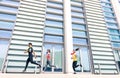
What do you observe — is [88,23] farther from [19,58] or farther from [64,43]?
[19,58]

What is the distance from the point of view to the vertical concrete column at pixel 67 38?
8.86 metres

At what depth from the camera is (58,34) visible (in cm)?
998

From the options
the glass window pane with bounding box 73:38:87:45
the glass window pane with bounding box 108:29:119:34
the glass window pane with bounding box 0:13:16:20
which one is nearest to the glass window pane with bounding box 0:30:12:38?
the glass window pane with bounding box 0:13:16:20

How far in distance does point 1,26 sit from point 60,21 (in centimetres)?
416

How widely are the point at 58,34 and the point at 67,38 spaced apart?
2.37 ft

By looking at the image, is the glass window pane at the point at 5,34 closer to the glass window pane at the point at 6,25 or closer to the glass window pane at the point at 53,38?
the glass window pane at the point at 6,25

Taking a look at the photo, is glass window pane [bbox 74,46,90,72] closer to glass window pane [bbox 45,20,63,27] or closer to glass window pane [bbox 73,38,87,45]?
glass window pane [bbox 73,38,87,45]

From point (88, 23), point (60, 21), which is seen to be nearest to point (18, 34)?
point (60, 21)

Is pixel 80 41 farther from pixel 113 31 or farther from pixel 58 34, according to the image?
pixel 113 31

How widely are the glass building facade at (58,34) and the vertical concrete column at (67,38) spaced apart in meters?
0.22

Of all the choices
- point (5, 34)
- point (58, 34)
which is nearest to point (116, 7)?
point (58, 34)

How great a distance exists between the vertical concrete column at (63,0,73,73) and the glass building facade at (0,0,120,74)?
0.73 feet

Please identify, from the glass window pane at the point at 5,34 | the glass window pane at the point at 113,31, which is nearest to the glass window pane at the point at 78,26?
the glass window pane at the point at 113,31

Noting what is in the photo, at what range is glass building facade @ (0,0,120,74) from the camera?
849 centimetres
